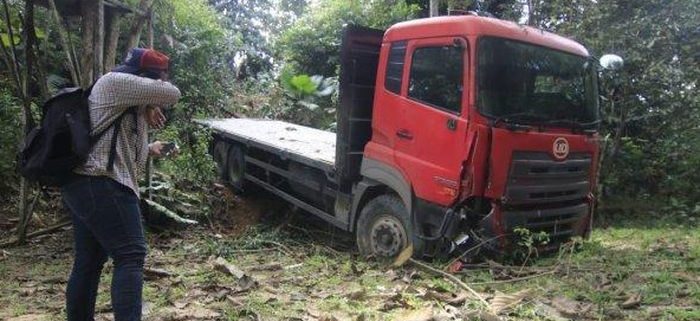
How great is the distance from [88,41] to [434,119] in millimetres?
3482

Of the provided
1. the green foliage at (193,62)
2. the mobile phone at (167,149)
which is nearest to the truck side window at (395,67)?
the mobile phone at (167,149)

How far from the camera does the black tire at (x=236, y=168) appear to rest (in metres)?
8.63

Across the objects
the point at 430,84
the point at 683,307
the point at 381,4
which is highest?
the point at 381,4

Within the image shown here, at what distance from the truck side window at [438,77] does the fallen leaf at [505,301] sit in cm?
167

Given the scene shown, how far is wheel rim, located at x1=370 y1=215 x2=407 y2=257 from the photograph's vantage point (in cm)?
559

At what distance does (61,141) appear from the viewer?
2889 millimetres

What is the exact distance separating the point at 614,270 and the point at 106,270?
14.5 feet

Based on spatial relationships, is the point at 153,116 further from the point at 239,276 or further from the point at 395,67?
the point at 395,67

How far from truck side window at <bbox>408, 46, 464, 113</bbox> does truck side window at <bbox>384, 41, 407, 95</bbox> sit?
156 mm

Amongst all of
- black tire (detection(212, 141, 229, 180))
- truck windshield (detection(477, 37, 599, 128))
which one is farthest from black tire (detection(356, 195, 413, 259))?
black tire (detection(212, 141, 229, 180))

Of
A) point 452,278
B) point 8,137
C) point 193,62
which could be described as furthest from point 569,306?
point 193,62

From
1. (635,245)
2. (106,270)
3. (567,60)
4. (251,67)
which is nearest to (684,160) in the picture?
(635,245)

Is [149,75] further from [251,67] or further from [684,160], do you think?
[251,67]

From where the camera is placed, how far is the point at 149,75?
3.07m
